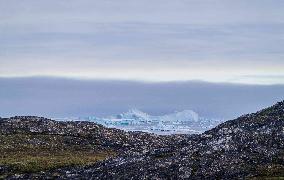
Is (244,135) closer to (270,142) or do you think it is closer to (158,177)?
(270,142)

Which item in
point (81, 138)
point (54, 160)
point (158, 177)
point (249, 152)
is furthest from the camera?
point (81, 138)

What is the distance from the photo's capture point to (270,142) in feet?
212

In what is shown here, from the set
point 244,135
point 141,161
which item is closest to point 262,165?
point 244,135

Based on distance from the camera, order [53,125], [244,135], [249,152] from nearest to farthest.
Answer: [249,152] < [244,135] < [53,125]

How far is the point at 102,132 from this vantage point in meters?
107

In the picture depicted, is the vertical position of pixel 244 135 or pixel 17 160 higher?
pixel 244 135

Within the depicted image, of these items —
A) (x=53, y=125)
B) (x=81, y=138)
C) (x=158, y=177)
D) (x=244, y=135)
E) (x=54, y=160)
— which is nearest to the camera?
(x=158, y=177)

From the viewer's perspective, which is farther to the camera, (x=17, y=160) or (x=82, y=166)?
(x=17, y=160)

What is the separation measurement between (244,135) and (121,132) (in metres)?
50.9

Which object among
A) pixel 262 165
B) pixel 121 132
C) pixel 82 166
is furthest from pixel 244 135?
pixel 121 132

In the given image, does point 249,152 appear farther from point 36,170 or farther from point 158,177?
point 36,170

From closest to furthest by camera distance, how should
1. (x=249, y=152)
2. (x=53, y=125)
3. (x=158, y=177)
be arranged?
(x=158, y=177), (x=249, y=152), (x=53, y=125)

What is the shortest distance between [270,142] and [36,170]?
1182 inches

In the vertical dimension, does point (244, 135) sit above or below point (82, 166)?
above
